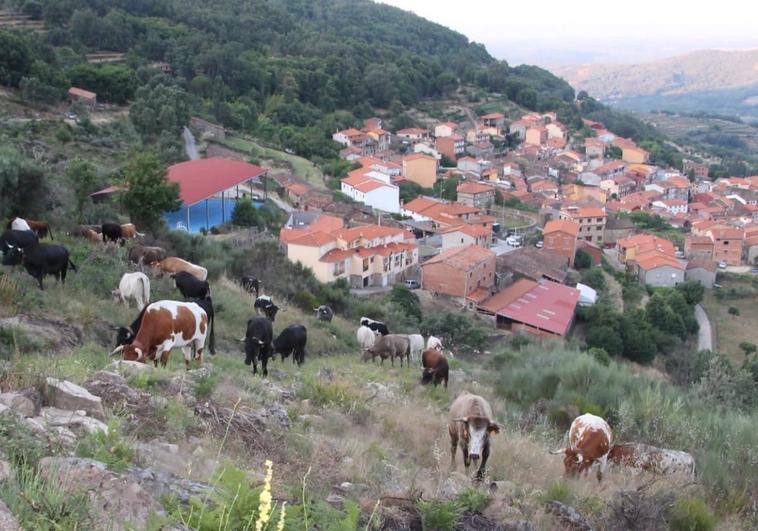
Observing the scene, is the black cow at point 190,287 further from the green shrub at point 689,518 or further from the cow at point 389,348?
the green shrub at point 689,518

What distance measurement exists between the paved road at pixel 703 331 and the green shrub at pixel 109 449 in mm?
38973

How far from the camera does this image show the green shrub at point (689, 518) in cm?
550

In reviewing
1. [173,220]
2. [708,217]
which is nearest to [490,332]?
[173,220]

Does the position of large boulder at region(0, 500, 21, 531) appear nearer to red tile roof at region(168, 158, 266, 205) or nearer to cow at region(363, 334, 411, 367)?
cow at region(363, 334, 411, 367)

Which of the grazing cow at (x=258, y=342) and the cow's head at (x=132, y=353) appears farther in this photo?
the grazing cow at (x=258, y=342)

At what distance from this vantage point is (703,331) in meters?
42.0

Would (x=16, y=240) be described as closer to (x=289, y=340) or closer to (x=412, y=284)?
(x=289, y=340)

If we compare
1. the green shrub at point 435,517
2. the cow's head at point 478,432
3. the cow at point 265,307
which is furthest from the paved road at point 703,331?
the green shrub at point 435,517

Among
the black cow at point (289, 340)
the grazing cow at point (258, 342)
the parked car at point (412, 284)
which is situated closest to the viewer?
the grazing cow at point (258, 342)

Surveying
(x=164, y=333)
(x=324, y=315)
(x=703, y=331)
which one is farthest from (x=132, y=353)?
(x=703, y=331)

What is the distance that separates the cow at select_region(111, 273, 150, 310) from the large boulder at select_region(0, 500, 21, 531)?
850 cm

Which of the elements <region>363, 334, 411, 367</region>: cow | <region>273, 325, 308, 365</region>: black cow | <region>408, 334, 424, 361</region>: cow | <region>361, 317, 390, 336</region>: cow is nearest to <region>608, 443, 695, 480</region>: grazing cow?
<region>273, 325, 308, 365</region>: black cow

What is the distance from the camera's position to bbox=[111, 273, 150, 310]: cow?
11089 mm

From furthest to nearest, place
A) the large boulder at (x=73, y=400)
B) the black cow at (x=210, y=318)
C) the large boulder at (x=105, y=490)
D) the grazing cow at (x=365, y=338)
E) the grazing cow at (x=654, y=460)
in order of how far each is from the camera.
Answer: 1. the grazing cow at (x=365, y=338)
2. the black cow at (x=210, y=318)
3. the grazing cow at (x=654, y=460)
4. the large boulder at (x=73, y=400)
5. the large boulder at (x=105, y=490)
